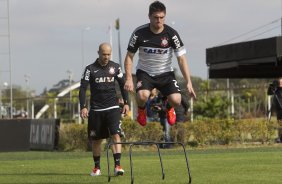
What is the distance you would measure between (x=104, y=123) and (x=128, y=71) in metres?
1.83

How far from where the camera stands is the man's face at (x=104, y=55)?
1325 cm

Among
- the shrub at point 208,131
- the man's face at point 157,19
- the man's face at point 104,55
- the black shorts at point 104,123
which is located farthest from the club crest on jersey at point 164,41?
the shrub at point 208,131

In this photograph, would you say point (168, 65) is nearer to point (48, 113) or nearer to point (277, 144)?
point (277, 144)

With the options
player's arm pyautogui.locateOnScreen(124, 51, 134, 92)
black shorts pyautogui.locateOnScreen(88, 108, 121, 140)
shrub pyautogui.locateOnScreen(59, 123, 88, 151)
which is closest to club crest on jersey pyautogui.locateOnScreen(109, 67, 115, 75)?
black shorts pyautogui.locateOnScreen(88, 108, 121, 140)

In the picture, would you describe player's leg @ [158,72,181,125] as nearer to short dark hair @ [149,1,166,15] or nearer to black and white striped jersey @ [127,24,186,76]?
black and white striped jersey @ [127,24,186,76]

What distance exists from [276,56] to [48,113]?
46305 mm

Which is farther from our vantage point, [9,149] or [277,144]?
[9,149]

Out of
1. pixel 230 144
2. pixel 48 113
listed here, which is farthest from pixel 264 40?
pixel 48 113

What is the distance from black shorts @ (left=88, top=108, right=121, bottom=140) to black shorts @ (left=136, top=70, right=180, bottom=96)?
1.16 metres

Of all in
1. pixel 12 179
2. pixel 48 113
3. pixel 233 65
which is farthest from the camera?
pixel 48 113

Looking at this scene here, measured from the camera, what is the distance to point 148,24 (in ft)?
40.2

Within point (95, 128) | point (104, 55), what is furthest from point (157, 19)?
Result: point (95, 128)

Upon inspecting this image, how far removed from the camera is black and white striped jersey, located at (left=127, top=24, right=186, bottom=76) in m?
12.2

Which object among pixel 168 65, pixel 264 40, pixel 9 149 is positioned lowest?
pixel 9 149
